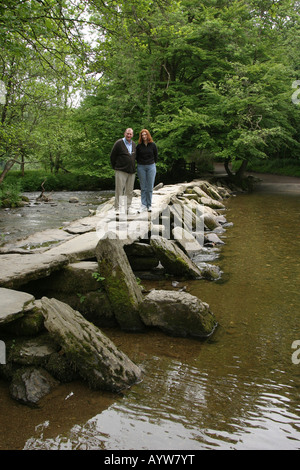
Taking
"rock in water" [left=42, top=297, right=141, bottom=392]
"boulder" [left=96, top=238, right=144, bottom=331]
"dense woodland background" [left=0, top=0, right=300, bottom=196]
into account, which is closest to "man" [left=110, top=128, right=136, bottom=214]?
"boulder" [left=96, top=238, right=144, bottom=331]

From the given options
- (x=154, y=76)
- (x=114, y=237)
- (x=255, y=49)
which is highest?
(x=255, y=49)

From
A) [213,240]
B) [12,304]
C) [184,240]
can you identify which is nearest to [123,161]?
[184,240]

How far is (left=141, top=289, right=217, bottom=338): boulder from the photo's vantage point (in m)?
4.22

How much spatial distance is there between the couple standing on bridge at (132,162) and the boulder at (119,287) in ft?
11.2

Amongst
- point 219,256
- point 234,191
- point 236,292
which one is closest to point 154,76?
point 234,191

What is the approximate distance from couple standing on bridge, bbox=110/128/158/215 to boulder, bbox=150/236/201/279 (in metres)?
2.05

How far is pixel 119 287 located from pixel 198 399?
1.77 metres

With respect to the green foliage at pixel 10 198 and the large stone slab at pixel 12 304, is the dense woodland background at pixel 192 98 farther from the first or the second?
the large stone slab at pixel 12 304

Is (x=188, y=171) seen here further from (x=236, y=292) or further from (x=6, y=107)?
(x=236, y=292)

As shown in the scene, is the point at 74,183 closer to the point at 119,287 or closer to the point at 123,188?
the point at 123,188

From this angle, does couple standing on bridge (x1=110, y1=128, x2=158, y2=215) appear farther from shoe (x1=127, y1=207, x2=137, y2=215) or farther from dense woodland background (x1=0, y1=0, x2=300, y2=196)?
dense woodland background (x1=0, y1=0, x2=300, y2=196)

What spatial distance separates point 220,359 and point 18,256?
297 cm

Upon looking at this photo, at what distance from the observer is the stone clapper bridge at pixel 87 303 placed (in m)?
3.27

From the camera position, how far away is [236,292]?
5.58 m
